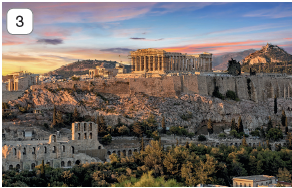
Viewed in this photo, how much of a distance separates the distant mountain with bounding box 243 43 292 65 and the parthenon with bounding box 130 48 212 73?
4446 cm

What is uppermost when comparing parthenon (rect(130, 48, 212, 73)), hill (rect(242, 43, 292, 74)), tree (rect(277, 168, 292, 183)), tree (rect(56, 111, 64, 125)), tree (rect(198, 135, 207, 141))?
hill (rect(242, 43, 292, 74))

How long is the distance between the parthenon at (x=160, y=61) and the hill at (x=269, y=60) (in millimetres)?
35858

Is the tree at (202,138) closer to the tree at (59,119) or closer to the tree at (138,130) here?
the tree at (138,130)

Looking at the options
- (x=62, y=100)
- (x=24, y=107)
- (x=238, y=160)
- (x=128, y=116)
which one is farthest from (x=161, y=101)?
(x=238, y=160)

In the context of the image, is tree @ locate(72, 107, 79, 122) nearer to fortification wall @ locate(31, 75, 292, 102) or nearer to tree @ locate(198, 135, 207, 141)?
fortification wall @ locate(31, 75, 292, 102)

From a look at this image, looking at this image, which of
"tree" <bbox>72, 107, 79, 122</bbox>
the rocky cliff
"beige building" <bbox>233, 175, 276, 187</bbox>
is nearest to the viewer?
"beige building" <bbox>233, 175, 276, 187</bbox>

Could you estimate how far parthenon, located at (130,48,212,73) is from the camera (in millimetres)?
68250

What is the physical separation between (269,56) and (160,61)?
53.9 meters

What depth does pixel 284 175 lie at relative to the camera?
35.3 meters

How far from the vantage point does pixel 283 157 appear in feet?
135

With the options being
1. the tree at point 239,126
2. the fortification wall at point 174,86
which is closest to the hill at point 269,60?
the fortification wall at point 174,86

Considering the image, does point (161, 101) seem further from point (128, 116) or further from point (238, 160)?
point (238, 160)

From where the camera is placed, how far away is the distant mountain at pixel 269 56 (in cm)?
11312

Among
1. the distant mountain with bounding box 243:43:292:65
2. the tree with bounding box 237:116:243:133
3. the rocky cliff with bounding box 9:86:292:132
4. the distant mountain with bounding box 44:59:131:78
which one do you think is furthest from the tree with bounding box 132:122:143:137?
the distant mountain with bounding box 243:43:292:65
